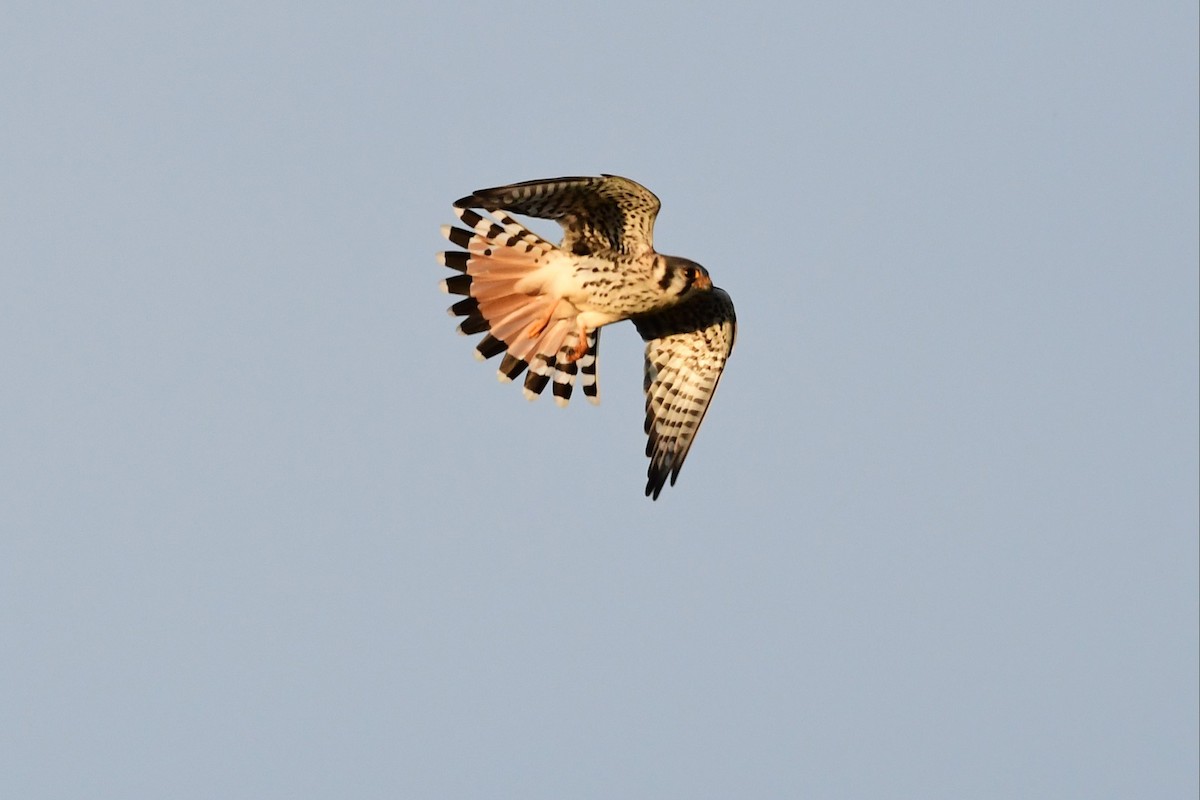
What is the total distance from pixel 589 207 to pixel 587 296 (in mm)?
799

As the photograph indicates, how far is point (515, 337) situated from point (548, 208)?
1.20 metres

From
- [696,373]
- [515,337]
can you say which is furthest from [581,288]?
[696,373]

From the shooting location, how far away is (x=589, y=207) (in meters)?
12.0

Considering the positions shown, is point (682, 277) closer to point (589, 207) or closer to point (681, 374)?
point (589, 207)

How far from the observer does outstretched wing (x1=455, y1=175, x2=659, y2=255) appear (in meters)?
11.3

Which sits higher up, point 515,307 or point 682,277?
point 682,277

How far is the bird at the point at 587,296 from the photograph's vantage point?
1205 centimetres

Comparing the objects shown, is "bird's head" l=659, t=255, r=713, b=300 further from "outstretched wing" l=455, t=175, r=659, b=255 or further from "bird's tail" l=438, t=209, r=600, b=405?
"bird's tail" l=438, t=209, r=600, b=405

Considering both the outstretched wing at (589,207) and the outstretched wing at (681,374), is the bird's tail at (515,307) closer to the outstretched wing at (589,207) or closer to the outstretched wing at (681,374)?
the outstretched wing at (589,207)

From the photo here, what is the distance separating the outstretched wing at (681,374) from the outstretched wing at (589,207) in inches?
48.9

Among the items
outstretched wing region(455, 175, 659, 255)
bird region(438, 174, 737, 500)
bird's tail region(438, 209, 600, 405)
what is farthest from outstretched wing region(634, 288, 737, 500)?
outstretched wing region(455, 175, 659, 255)

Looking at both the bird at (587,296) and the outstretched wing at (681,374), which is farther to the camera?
the outstretched wing at (681,374)

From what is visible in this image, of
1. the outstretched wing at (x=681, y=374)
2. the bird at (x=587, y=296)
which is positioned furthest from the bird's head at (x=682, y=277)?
the outstretched wing at (x=681, y=374)

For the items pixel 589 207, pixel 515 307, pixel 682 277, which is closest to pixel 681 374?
pixel 682 277
